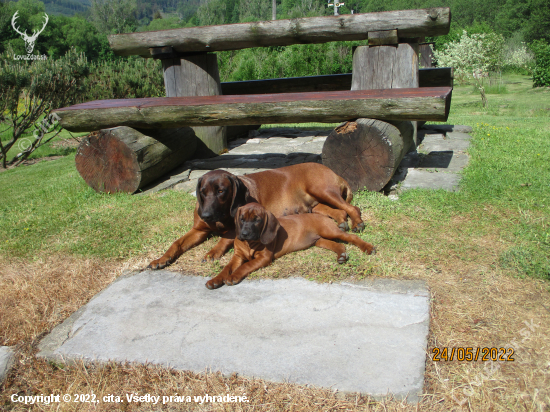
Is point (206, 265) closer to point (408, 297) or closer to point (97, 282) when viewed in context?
point (97, 282)

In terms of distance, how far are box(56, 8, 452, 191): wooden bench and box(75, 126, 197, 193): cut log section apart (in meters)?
0.01

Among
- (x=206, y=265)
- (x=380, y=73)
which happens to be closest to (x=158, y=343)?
(x=206, y=265)

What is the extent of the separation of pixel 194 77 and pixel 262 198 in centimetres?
394

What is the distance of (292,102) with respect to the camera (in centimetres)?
496

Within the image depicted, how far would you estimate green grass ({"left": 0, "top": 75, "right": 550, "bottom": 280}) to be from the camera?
3.35 m

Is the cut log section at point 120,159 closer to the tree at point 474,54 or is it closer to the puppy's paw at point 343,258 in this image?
the puppy's paw at point 343,258

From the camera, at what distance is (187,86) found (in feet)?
23.6

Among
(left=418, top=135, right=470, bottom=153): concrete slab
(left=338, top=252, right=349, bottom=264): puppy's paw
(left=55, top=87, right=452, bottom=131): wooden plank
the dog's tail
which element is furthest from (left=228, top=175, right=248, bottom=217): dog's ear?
(left=418, top=135, right=470, bottom=153): concrete slab

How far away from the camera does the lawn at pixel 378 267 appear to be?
2156 mm

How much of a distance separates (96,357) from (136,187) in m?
3.27

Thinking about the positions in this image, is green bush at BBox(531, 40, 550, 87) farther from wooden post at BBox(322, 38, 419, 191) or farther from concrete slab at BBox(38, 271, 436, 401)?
concrete slab at BBox(38, 271, 436, 401)

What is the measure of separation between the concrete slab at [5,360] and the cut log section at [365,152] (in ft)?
11.3

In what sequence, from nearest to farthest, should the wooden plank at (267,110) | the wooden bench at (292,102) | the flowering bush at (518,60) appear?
the wooden plank at (267,110)
the wooden bench at (292,102)
the flowering bush at (518,60)

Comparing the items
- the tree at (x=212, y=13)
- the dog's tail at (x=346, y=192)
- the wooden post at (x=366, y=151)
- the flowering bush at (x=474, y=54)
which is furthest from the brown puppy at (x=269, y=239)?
the tree at (x=212, y=13)
